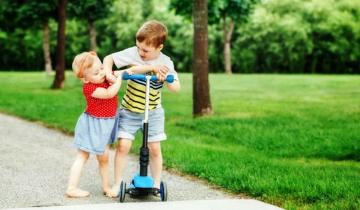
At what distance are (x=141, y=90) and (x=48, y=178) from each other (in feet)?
6.16

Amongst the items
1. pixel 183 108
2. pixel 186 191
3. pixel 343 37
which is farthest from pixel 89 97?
pixel 343 37

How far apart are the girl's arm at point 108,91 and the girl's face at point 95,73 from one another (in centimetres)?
10

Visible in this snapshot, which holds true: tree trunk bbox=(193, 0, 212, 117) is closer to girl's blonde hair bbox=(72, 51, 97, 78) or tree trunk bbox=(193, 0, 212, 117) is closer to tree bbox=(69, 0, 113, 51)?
girl's blonde hair bbox=(72, 51, 97, 78)

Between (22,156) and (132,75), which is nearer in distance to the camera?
(132,75)

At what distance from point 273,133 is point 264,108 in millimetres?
5000

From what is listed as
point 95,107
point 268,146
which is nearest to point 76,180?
point 95,107

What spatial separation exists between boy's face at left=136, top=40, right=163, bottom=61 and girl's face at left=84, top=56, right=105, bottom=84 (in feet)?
1.30

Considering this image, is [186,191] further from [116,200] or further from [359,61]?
[359,61]

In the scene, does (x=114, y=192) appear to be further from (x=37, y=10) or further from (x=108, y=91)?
(x=37, y=10)

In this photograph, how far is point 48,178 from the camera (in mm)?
6742

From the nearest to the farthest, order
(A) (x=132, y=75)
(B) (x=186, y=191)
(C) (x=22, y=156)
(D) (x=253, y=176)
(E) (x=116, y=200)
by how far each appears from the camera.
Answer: (A) (x=132, y=75) → (E) (x=116, y=200) → (B) (x=186, y=191) → (D) (x=253, y=176) → (C) (x=22, y=156)

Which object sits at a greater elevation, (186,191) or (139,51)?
(139,51)

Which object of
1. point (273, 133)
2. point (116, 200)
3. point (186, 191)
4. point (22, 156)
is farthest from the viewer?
point (273, 133)

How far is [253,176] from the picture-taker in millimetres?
6777
